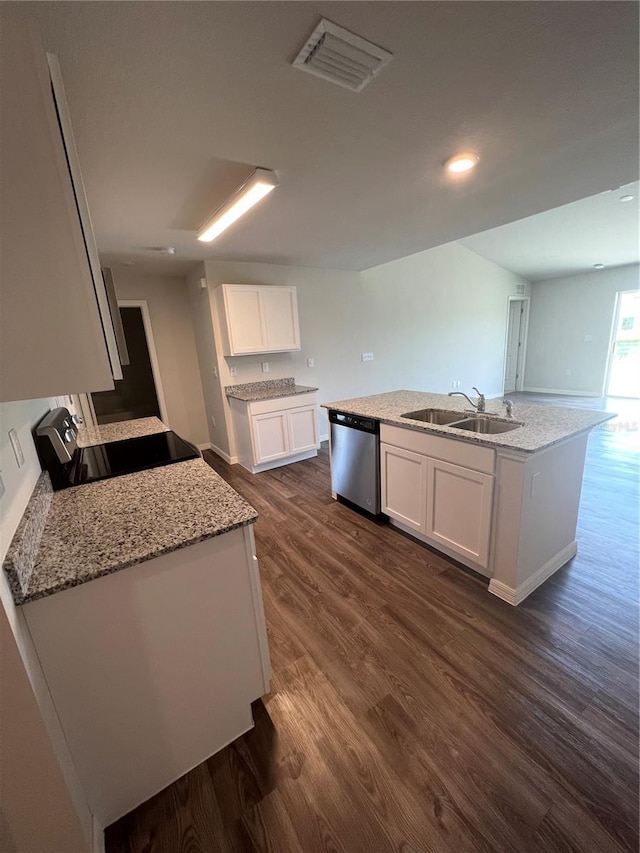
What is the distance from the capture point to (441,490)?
2.18 metres

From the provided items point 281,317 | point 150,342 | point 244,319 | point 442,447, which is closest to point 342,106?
point 442,447

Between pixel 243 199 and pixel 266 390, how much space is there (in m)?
2.44

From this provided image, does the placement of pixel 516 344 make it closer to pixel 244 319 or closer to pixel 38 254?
pixel 244 319

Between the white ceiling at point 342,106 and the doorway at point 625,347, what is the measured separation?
224 inches

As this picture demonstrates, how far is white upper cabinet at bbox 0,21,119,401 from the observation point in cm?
72

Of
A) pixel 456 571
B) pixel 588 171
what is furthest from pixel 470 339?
pixel 456 571

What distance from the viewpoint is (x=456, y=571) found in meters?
2.18

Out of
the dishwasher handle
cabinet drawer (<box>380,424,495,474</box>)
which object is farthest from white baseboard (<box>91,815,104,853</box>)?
the dishwasher handle

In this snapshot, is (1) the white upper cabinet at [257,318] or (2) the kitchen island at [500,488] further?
(1) the white upper cabinet at [257,318]

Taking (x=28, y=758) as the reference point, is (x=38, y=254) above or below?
above

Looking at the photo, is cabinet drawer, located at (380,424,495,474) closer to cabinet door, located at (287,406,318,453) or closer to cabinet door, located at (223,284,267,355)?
cabinet door, located at (287,406,318,453)

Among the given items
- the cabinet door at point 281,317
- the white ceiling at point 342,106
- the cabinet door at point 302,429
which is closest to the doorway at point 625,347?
the white ceiling at point 342,106

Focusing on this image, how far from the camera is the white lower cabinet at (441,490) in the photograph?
1.94m

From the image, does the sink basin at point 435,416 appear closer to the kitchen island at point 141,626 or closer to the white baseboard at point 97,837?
the kitchen island at point 141,626
